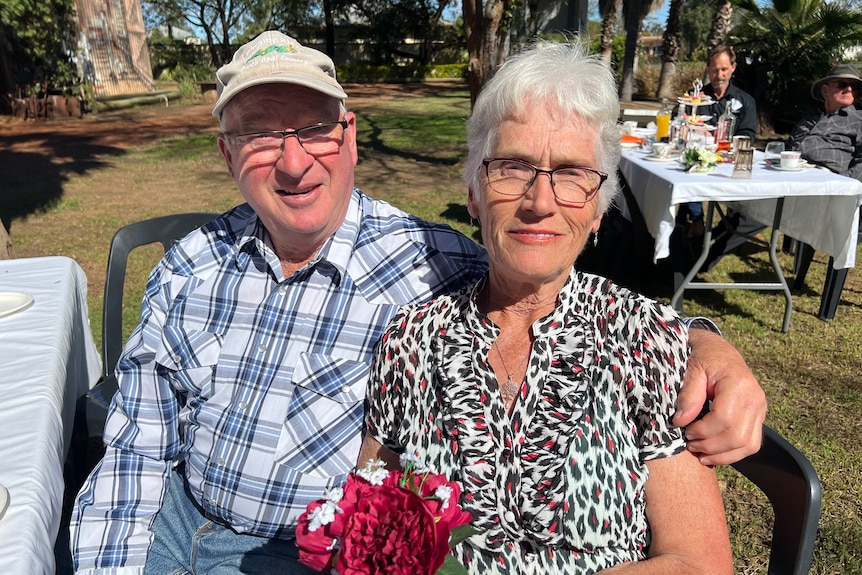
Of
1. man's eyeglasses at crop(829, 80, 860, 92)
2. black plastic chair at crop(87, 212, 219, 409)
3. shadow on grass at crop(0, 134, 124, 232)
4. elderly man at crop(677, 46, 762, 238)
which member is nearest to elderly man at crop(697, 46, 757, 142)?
elderly man at crop(677, 46, 762, 238)

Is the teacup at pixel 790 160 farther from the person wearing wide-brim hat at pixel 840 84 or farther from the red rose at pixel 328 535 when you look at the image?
the red rose at pixel 328 535

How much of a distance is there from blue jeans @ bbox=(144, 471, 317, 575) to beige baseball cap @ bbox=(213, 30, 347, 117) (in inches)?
46.6

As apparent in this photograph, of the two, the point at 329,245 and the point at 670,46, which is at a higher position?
the point at 670,46

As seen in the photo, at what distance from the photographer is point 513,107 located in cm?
156

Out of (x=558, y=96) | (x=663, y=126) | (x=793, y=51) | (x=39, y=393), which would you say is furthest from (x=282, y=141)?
(x=793, y=51)

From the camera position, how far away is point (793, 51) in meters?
15.0

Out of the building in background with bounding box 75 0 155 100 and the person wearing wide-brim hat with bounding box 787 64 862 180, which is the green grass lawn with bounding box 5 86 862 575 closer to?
the person wearing wide-brim hat with bounding box 787 64 862 180

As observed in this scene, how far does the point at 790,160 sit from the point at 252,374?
459cm

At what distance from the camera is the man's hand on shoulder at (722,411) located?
1363 mm

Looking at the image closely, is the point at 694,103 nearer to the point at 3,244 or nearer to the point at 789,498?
the point at 789,498

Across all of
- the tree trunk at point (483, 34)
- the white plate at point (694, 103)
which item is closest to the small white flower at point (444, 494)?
the white plate at point (694, 103)

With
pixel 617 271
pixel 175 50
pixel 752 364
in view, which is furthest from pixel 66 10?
pixel 752 364

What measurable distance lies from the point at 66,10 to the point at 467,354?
861 inches

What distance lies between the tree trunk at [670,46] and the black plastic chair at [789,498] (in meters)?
18.2
